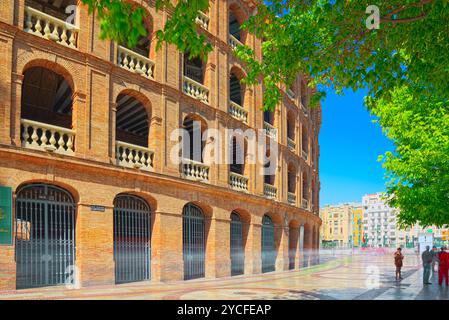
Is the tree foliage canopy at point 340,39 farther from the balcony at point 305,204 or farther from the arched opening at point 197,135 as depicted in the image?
the balcony at point 305,204

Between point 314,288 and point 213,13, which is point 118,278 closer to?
point 314,288

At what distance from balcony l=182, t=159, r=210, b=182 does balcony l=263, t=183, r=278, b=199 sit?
17.7ft

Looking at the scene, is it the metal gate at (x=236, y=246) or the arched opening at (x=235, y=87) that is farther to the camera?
the arched opening at (x=235, y=87)

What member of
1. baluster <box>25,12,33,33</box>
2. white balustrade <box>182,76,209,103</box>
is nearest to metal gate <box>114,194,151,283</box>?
white balustrade <box>182,76,209,103</box>

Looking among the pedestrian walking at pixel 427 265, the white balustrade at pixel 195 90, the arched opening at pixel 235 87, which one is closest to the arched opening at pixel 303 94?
the arched opening at pixel 235 87

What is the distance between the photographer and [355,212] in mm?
168625

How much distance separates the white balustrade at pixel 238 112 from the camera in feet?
71.7

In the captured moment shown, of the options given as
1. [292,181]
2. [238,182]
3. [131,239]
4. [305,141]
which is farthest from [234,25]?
[131,239]

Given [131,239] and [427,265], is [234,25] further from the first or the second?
[427,265]

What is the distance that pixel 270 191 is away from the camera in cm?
2486

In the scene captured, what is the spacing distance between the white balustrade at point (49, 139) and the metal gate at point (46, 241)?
4.13 ft

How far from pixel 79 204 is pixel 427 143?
40.0 ft

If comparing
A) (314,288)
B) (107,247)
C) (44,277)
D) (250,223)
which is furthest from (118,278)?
(250,223)

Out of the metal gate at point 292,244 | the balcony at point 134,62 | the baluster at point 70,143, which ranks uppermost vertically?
the balcony at point 134,62
